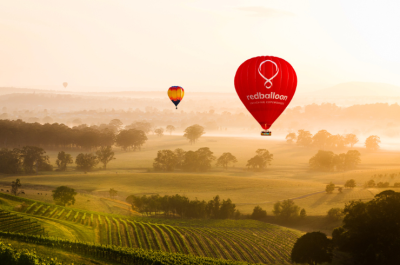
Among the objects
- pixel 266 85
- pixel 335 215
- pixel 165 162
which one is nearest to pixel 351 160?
pixel 165 162

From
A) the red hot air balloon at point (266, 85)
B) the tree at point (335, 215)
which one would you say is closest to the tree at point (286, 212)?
the tree at point (335, 215)

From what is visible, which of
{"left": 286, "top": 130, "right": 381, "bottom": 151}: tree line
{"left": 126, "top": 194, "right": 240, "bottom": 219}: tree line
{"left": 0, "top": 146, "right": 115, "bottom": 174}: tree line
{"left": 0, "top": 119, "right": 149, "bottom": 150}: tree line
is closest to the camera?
{"left": 126, "top": 194, "right": 240, "bottom": 219}: tree line

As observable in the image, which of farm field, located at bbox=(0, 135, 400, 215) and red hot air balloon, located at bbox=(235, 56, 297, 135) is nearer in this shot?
red hot air balloon, located at bbox=(235, 56, 297, 135)

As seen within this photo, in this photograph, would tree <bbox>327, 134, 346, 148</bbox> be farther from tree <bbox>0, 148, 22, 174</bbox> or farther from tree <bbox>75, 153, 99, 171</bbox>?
tree <bbox>0, 148, 22, 174</bbox>

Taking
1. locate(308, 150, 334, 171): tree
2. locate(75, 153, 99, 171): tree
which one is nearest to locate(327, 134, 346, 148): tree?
locate(308, 150, 334, 171): tree

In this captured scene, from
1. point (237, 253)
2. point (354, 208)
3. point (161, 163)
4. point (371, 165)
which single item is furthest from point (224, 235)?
point (371, 165)

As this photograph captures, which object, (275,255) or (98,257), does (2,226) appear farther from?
(275,255)

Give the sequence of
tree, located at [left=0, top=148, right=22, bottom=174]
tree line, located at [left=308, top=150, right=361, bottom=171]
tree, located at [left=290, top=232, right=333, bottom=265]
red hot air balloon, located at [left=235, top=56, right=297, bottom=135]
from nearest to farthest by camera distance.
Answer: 1. tree, located at [left=290, top=232, right=333, bottom=265]
2. red hot air balloon, located at [left=235, top=56, right=297, bottom=135]
3. tree, located at [left=0, top=148, right=22, bottom=174]
4. tree line, located at [left=308, top=150, right=361, bottom=171]
